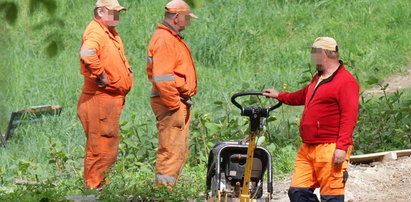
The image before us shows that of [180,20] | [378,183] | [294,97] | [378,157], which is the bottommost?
[378,183]

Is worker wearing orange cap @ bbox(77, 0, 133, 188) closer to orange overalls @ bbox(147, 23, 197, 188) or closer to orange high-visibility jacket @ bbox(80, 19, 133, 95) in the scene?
orange high-visibility jacket @ bbox(80, 19, 133, 95)

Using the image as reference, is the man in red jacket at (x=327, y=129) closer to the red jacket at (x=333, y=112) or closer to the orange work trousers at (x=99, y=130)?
the red jacket at (x=333, y=112)

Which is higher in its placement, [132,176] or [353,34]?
[353,34]

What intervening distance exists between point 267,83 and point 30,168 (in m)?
5.14

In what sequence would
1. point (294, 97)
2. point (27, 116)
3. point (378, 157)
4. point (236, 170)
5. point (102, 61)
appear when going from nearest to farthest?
point (236, 170)
point (294, 97)
point (102, 61)
point (378, 157)
point (27, 116)

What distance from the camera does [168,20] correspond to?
9.16 meters

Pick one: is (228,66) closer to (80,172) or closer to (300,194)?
(80,172)

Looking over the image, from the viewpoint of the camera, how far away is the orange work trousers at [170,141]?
30.0ft

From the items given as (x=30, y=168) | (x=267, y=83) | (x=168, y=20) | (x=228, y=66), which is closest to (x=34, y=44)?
(x=228, y=66)

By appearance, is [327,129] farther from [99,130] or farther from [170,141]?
[99,130]

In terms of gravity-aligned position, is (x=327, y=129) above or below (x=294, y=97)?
below

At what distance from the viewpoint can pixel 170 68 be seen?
893 cm

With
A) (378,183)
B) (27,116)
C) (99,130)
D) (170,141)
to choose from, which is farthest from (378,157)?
(27,116)

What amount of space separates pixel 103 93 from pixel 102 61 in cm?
31
